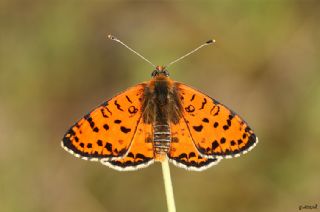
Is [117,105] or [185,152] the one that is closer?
[185,152]

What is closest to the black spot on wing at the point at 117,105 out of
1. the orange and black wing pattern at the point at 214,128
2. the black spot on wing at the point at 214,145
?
the orange and black wing pattern at the point at 214,128

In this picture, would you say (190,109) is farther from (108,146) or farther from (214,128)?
(108,146)

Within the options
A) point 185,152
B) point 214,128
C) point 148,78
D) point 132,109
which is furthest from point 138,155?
point 148,78

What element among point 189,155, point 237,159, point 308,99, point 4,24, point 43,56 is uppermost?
point 4,24

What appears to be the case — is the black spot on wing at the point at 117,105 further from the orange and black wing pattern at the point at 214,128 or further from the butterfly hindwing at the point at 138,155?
the orange and black wing pattern at the point at 214,128

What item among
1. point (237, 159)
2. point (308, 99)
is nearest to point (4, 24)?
point (237, 159)

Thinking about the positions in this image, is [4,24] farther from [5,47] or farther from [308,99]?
[308,99]

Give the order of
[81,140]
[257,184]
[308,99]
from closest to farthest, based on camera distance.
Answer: [81,140]
[257,184]
[308,99]
